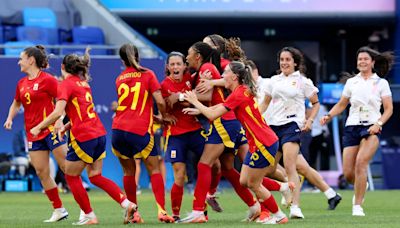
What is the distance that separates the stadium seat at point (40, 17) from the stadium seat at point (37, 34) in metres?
0.32

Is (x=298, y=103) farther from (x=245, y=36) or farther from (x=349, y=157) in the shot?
(x=245, y=36)

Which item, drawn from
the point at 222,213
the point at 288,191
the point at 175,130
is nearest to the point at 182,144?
the point at 175,130

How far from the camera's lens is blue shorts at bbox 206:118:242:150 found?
12.9 metres

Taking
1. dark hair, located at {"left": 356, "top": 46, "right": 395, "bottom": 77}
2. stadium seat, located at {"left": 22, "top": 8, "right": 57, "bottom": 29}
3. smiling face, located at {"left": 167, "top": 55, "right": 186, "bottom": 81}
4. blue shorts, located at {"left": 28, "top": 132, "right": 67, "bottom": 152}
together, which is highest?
stadium seat, located at {"left": 22, "top": 8, "right": 57, "bottom": 29}

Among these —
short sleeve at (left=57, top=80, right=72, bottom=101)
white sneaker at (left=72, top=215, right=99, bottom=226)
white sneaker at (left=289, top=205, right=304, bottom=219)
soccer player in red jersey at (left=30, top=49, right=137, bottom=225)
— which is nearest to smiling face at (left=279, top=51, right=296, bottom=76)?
white sneaker at (left=289, top=205, right=304, bottom=219)

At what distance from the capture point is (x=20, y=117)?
23.3 m

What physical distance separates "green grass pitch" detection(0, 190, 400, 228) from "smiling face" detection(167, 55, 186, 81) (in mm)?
1652

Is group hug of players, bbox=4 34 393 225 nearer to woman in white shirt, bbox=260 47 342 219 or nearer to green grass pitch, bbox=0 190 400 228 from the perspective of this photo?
woman in white shirt, bbox=260 47 342 219

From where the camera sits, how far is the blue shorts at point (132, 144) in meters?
12.6

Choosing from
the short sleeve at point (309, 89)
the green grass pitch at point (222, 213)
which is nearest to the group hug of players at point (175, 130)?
the green grass pitch at point (222, 213)

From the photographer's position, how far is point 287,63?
1436 centimetres

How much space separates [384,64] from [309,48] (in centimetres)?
1898

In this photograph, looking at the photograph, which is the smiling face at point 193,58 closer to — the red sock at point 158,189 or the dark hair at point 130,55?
the dark hair at point 130,55

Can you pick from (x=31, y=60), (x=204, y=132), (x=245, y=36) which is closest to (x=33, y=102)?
(x=31, y=60)
